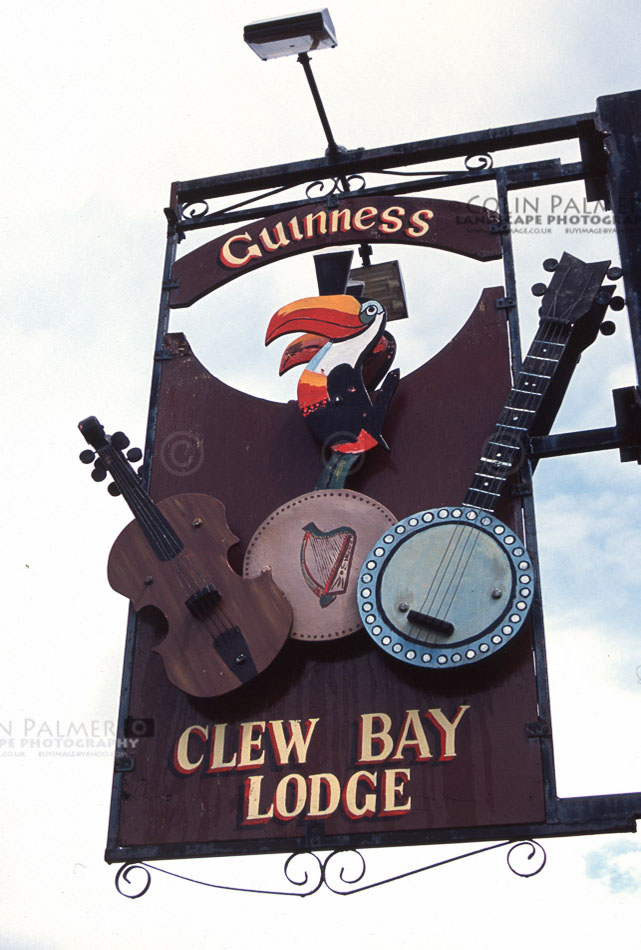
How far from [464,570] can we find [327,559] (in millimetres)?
910

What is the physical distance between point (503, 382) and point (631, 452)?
103cm

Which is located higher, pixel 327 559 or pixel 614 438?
pixel 614 438

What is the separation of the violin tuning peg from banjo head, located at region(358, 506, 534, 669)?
1.89 m

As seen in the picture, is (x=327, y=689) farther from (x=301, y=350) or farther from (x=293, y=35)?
(x=293, y=35)

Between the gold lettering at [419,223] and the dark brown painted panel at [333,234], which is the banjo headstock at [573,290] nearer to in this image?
the dark brown painted panel at [333,234]

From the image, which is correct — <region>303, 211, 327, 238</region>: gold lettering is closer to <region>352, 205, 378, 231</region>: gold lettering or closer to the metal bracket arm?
<region>352, 205, 378, 231</region>: gold lettering

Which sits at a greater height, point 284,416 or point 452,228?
point 452,228

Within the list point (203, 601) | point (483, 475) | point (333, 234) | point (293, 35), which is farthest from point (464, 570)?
point (293, 35)

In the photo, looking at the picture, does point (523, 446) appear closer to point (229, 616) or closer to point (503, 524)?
point (503, 524)

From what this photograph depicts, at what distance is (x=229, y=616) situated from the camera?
8383 mm

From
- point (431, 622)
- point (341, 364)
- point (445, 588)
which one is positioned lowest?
point (431, 622)

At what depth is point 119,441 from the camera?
9.10 metres

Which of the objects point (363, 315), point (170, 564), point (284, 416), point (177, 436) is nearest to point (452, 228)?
point (363, 315)

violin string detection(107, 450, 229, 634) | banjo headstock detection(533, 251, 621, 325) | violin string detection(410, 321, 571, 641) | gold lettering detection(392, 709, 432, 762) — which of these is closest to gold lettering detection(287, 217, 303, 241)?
banjo headstock detection(533, 251, 621, 325)
